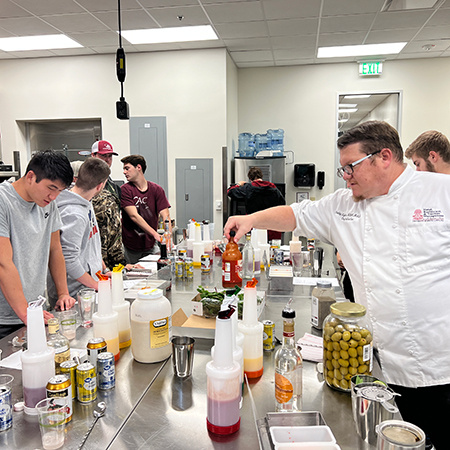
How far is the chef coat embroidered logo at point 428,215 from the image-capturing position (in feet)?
5.62

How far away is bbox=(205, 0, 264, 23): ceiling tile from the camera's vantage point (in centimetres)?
431

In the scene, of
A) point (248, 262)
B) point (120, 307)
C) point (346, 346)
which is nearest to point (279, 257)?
point (248, 262)

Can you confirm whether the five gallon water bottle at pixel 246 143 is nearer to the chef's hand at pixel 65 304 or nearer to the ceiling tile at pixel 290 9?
the ceiling tile at pixel 290 9

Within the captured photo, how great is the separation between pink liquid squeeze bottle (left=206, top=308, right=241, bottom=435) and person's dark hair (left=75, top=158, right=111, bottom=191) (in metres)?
1.79

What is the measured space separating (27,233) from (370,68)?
5930mm

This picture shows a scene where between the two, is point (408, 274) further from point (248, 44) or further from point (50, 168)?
point (248, 44)

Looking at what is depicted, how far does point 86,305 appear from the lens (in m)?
1.87

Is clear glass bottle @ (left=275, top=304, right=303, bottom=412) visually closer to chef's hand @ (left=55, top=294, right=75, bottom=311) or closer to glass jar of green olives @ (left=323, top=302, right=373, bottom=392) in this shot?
glass jar of green olives @ (left=323, top=302, right=373, bottom=392)

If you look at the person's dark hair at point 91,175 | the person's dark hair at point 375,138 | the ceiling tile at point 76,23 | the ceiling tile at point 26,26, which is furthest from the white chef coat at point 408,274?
the ceiling tile at point 26,26

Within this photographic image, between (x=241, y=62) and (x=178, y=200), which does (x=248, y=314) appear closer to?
(x=178, y=200)

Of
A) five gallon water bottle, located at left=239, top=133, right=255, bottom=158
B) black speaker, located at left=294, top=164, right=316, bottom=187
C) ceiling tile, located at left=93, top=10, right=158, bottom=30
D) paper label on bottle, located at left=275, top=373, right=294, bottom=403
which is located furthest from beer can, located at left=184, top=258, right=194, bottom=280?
black speaker, located at left=294, top=164, right=316, bottom=187

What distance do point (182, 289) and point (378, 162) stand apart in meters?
1.43

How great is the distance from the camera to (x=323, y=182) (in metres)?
6.77

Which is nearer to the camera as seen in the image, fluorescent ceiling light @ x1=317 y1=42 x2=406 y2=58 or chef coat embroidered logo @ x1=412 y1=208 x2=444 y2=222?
chef coat embroidered logo @ x1=412 y1=208 x2=444 y2=222
